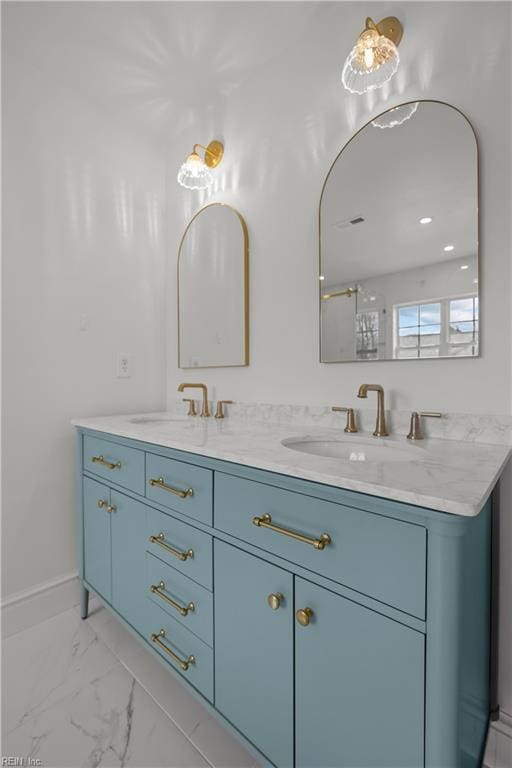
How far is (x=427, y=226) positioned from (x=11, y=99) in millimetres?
1851

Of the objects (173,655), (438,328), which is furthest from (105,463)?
(438,328)

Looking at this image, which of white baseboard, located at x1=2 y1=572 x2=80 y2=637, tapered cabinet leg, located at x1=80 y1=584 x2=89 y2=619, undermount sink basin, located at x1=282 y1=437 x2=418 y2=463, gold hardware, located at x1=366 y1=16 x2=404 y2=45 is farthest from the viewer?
tapered cabinet leg, located at x1=80 y1=584 x2=89 y2=619

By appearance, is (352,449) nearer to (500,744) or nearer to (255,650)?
(255,650)

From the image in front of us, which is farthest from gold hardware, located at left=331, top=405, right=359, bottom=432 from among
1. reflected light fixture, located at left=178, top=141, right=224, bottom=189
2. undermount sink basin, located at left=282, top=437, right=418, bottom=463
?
reflected light fixture, located at left=178, top=141, right=224, bottom=189

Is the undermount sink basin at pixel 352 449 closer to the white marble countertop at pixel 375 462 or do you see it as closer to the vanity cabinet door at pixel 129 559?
the white marble countertop at pixel 375 462

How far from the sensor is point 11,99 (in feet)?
5.30

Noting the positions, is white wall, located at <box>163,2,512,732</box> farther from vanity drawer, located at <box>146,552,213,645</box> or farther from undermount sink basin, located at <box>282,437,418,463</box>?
vanity drawer, located at <box>146,552,213,645</box>

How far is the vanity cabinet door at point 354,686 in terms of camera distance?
63 centimetres

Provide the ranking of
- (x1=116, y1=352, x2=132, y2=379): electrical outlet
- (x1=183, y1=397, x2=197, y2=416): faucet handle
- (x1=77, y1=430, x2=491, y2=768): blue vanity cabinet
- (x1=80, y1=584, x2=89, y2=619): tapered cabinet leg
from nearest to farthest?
1. (x1=77, y1=430, x2=491, y2=768): blue vanity cabinet
2. (x1=80, y1=584, x2=89, y2=619): tapered cabinet leg
3. (x1=183, y1=397, x2=197, y2=416): faucet handle
4. (x1=116, y1=352, x2=132, y2=379): electrical outlet

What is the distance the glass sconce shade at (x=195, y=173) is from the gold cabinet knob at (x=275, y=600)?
1787 millimetres

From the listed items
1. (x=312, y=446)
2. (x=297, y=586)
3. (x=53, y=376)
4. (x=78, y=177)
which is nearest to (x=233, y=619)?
(x=297, y=586)

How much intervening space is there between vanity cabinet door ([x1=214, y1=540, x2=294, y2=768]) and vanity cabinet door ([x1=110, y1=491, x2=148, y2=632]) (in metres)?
0.42

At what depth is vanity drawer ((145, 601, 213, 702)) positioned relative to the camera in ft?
3.36

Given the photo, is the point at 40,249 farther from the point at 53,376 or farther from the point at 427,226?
the point at 427,226
